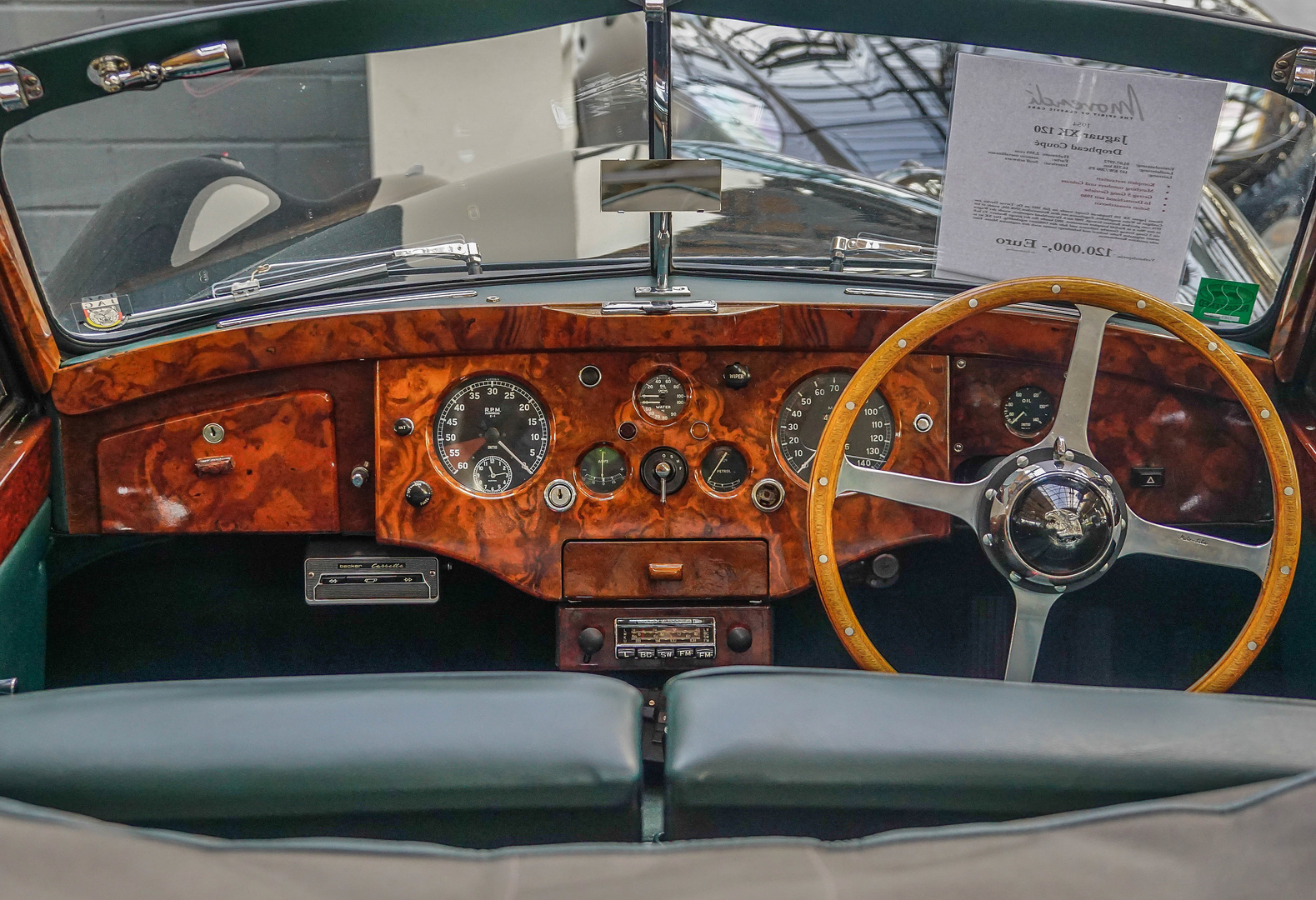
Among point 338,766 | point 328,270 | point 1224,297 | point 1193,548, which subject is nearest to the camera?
point 338,766

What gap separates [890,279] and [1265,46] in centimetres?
73

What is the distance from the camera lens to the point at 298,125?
2436 mm

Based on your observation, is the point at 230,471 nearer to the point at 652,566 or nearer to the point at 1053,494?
the point at 652,566

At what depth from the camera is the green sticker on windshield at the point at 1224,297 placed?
2000 mm

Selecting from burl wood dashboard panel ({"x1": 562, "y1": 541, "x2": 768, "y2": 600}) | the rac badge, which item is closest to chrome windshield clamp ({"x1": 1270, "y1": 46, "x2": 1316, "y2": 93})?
burl wood dashboard panel ({"x1": 562, "y1": 541, "x2": 768, "y2": 600})

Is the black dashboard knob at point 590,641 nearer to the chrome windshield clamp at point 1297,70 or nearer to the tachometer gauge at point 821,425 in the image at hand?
the tachometer gauge at point 821,425

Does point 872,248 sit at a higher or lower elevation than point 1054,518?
higher

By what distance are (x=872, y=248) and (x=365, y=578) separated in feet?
3.83

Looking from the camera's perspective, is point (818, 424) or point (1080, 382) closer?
point (1080, 382)

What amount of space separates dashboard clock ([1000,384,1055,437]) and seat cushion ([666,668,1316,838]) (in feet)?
2.90

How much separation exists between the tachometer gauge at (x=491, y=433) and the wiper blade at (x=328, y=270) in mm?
309

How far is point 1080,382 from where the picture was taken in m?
1.67

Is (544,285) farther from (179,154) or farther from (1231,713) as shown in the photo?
(1231,713)

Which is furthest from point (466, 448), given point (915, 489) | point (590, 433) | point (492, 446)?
point (915, 489)
